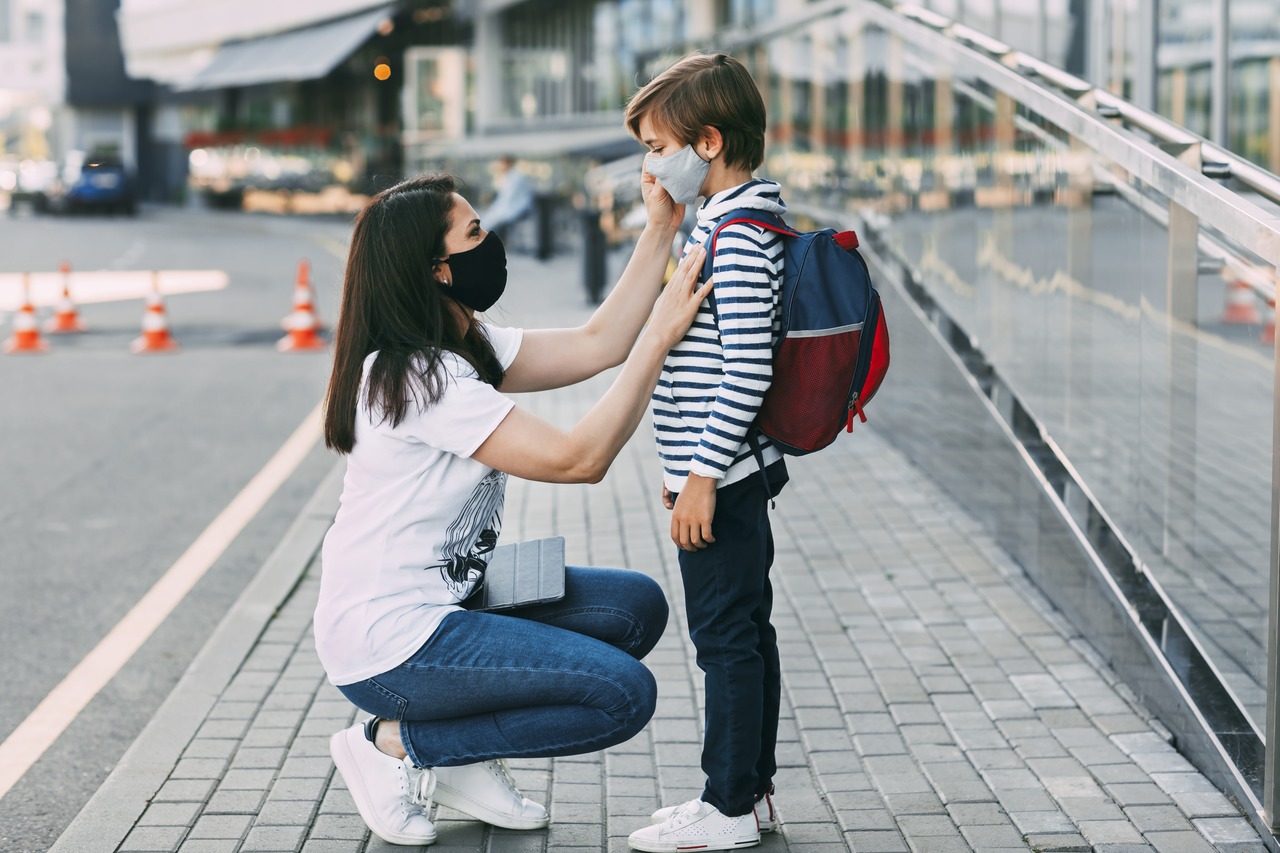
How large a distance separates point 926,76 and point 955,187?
0.73 meters

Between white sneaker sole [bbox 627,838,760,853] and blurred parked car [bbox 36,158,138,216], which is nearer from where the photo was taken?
white sneaker sole [bbox 627,838,760,853]

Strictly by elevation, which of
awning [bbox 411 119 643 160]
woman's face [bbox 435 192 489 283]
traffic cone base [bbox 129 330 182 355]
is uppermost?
awning [bbox 411 119 643 160]

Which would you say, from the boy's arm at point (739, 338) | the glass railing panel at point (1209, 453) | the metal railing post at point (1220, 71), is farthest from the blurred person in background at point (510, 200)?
the boy's arm at point (739, 338)

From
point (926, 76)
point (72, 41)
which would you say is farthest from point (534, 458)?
point (72, 41)

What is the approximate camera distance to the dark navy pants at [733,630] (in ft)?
11.2

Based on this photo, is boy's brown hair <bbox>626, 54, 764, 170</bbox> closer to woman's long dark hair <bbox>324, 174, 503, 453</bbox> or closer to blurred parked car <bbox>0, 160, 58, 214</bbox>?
woman's long dark hair <bbox>324, 174, 503, 453</bbox>

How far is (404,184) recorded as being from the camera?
3469 millimetres

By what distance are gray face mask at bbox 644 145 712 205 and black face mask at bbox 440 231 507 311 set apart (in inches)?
14.8

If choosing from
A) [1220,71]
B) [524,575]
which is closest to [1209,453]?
[524,575]

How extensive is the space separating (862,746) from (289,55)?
4642 centimetres

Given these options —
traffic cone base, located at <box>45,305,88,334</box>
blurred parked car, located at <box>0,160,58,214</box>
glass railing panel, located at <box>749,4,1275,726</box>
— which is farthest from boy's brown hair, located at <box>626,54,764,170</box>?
blurred parked car, located at <box>0,160,58,214</box>

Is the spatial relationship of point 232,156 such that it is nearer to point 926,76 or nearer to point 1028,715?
point 926,76

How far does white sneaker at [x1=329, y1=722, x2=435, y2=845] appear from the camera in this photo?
11.6ft

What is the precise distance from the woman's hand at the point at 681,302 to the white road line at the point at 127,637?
2.18 metres
